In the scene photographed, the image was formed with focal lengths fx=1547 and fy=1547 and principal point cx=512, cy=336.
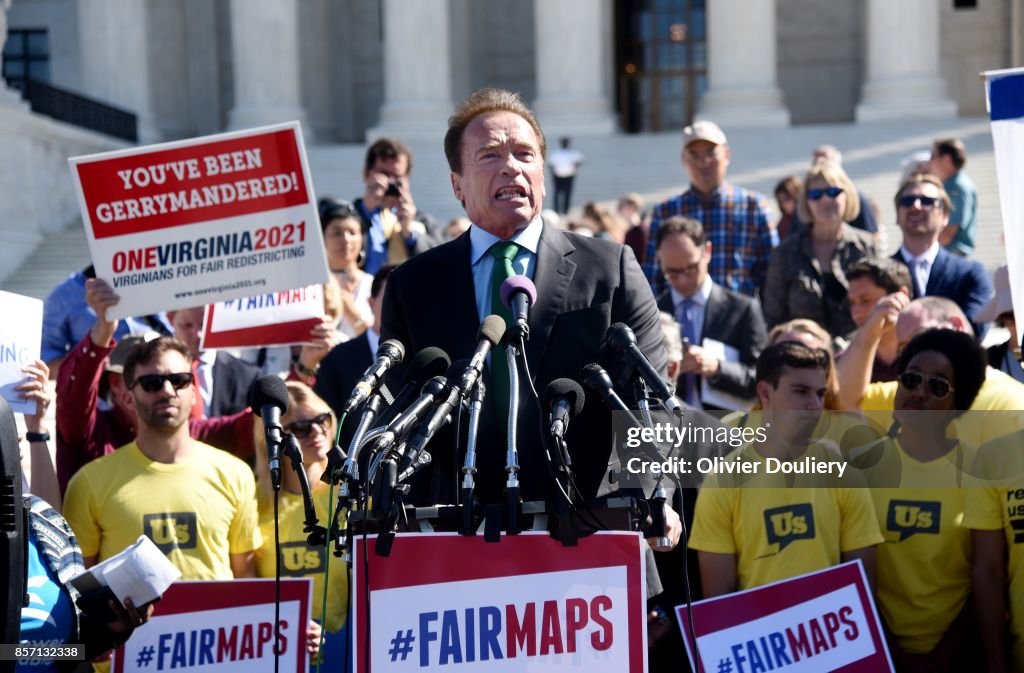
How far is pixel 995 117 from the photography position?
5688mm

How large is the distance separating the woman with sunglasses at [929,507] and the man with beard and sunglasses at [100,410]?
9.94 feet

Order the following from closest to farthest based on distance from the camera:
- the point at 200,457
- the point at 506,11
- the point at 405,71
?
1. the point at 200,457
2. the point at 405,71
3. the point at 506,11

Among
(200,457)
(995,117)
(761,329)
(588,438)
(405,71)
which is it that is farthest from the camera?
(405,71)

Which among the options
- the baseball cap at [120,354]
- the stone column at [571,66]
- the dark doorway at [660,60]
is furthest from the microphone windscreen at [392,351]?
the dark doorway at [660,60]

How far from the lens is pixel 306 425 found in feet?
22.6

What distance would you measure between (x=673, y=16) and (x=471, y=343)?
118 ft

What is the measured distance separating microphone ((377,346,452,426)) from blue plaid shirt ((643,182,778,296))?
6.71m

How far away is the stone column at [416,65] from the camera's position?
32062mm

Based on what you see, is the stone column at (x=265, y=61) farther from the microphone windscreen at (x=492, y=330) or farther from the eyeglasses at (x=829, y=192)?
the microphone windscreen at (x=492, y=330)

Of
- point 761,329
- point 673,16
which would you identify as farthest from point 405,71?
point 761,329

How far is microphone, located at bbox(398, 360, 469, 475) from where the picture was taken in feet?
12.1

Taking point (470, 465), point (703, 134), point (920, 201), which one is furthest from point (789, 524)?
point (703, 134)

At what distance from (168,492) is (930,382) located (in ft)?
10.5

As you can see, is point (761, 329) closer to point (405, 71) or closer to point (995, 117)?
point (995, 117)
